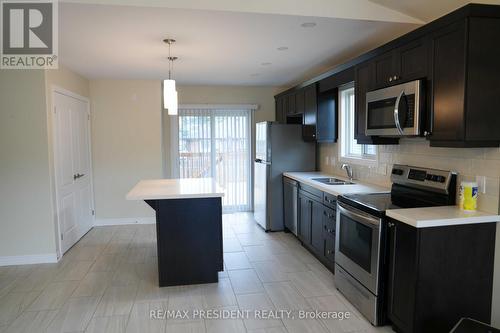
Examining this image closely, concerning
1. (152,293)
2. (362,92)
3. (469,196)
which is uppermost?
(362,92)

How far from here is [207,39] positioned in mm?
3359

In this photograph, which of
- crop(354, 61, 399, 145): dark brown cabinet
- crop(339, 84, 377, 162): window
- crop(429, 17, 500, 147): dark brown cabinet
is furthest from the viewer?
crop(339, 84, 377, 162): window

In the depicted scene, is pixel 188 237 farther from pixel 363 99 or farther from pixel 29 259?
pixel 363 99

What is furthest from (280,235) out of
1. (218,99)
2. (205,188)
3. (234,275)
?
(218,99)

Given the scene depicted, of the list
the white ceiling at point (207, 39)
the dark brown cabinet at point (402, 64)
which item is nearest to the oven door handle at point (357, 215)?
the dark brown cabinet at point (402, 64)

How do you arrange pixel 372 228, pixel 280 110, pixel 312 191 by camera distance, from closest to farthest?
1. pixel 372 228
2. pixel 312 191
3. pixel 280 110

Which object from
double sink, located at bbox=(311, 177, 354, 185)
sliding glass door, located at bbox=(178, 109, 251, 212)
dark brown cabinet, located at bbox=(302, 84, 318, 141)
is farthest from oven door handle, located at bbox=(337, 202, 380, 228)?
sliding glass door, located at bbox=(178, 109, 251, 212)

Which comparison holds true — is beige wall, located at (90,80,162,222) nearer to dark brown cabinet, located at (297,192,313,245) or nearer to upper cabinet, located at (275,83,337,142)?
upper cabinet, located at (275,83,337,142)

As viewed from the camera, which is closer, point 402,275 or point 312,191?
point 402,275

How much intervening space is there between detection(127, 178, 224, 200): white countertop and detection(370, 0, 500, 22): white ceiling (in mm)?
2212

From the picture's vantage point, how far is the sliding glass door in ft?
20.7

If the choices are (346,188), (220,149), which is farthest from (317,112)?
(220,149)

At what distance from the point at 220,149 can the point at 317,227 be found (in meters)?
3.05

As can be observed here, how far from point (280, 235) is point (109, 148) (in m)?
3.13
